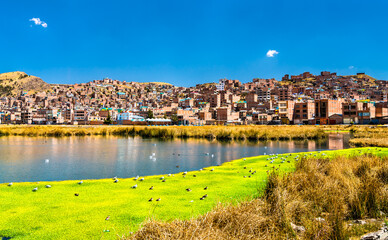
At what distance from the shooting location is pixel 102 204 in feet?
23.7

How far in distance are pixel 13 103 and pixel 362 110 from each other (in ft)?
663

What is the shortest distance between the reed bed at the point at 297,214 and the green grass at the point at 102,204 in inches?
28.3

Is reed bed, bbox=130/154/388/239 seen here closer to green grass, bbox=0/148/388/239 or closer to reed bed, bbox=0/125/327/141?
green grass, bbox=0/148/388/239

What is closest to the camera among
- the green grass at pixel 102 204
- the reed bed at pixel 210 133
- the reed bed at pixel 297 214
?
the reed bed at pixel 297 214

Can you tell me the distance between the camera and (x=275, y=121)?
10912cm

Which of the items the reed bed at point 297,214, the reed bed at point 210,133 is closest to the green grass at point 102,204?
the reed bed at point 297,214

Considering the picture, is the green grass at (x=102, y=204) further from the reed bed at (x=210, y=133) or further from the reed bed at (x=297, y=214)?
the reed bed at (x=210, y=133)

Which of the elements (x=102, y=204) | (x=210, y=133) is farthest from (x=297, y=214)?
(x=210, y=133)

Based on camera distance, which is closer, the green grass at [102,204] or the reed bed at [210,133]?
the green grass at [102,204]

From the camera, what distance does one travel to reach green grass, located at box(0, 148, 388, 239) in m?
5.59

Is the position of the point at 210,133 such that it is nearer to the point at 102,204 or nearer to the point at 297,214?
the point at 102,204

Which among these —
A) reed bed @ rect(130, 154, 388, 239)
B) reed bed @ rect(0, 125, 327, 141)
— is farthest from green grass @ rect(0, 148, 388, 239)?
reed bed @ rect(0, 125, 327, 141)

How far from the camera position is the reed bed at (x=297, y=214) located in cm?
420

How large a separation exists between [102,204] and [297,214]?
4.53 metres
